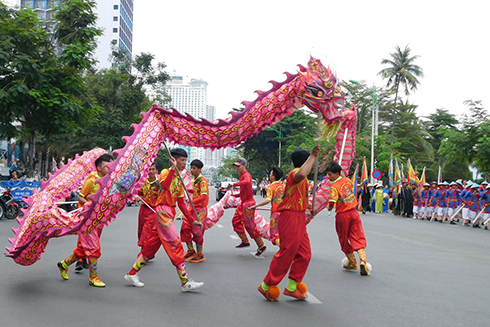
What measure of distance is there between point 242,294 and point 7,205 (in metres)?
12.6

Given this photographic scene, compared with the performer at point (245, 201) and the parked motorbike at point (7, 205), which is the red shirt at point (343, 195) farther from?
the parked motorbike at point (7, 205)

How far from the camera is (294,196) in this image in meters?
5.77

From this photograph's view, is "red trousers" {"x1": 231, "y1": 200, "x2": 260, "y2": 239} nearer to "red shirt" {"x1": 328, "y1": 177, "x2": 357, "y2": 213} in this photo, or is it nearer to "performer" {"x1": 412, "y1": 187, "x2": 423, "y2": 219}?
"red shirt" {"x1": 328, "y1": 177, "x2": 357, "y2": 213}

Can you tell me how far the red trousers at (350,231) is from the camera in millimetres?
7871

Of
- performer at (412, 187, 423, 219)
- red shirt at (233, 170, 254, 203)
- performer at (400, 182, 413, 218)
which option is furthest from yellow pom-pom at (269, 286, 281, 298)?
performer at (400, 182, 413, 218)

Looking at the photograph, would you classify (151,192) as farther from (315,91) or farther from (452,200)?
(452,200)

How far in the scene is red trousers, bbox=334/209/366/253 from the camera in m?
7.87

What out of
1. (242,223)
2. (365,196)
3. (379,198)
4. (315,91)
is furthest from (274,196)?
(379,198)

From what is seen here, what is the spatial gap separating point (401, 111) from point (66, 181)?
44707mm

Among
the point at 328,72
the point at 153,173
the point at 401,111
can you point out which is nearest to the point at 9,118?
the point at 153,173

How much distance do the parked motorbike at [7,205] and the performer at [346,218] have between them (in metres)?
12.1

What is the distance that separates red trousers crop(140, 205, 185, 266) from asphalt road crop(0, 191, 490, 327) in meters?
0.45

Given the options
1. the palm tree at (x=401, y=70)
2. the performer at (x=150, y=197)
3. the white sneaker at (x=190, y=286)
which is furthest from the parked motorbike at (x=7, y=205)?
the palm tree at (x=401, y=70)

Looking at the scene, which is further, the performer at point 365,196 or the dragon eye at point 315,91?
the performer at point 365,196
